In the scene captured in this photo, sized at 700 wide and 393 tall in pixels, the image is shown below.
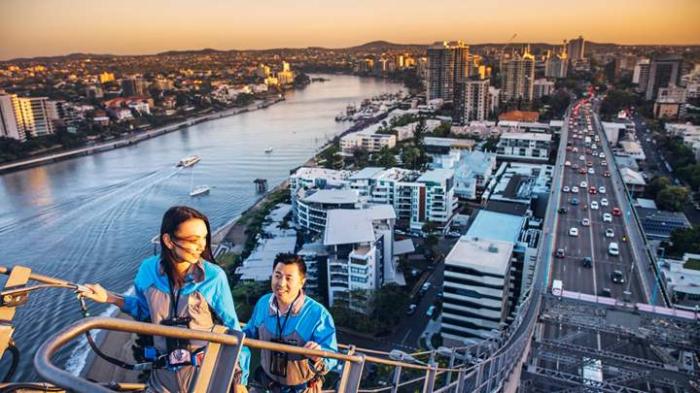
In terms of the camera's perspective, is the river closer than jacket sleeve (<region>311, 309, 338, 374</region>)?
A: No

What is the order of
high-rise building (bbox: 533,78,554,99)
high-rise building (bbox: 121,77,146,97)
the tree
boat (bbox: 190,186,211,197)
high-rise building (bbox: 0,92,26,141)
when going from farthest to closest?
high-rise building (bbox: 121,77,146,97) → high-rise building (bbox: 533,78,554,99) → high-rise building (bbox: 0,92,26,141) → boat (bbox: 190,186,211,197) → the tree

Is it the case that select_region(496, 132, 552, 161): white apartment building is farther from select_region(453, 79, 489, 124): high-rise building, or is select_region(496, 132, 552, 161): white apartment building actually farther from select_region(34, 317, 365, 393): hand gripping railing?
select_region(34, 317, 365, 393): hand gripping railing

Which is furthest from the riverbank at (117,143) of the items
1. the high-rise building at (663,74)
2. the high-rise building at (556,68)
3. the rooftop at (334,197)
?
A: the high-rise building at (663,74)

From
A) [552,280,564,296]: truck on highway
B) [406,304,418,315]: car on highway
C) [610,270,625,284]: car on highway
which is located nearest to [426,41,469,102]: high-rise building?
[406,304,418,315]: car on highway

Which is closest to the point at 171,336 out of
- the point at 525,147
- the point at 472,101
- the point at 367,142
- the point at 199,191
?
the point at 199,191

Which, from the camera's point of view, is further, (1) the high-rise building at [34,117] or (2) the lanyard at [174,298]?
(1) the high-rise building at [34,117]

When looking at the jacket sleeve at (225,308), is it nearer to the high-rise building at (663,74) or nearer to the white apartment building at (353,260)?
the white apartment building at (353,260)
